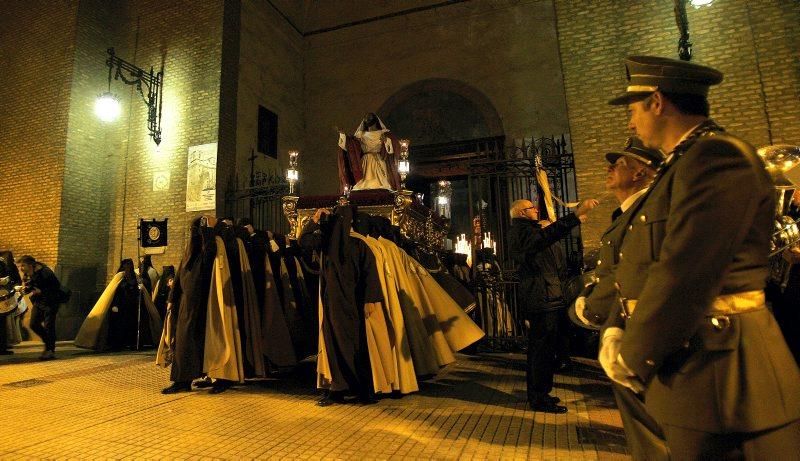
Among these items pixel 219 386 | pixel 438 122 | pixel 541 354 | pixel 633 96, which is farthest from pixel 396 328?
pixel 438 122

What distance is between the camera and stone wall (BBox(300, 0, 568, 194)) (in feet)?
43.1

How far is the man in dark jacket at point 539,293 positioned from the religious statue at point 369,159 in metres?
4.47

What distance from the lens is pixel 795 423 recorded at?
1344mm

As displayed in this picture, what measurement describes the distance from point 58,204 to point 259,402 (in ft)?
36.0

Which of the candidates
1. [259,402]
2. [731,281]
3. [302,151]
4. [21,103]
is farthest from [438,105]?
[731,281]

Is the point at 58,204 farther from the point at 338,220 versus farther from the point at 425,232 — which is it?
the point at 338,220

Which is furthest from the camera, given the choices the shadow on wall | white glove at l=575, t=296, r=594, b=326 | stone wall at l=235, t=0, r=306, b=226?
stone wall at l=235, t=0, r=306, b=226

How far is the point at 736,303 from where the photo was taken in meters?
1.39

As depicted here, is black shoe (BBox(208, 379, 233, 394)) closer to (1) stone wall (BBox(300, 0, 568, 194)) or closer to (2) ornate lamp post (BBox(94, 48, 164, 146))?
(2) ornate lamp post (BBox(94, 48, 164, 146))

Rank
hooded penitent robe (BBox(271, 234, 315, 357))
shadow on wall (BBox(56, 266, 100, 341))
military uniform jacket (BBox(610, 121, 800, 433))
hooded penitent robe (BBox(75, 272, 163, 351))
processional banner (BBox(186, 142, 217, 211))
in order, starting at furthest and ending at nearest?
processional banner (BBox(186, 142, 217, 211))
shadow on wall (BBox(56, 266, 100, 341))
hooded penitent robe (BBox(75, 272, 163, 351))
hooded penitent robe (BBox(271, 234, 315, 357))
military uniform jacket (BBox(610, 121, 800, 433))

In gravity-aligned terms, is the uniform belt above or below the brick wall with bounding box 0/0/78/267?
below

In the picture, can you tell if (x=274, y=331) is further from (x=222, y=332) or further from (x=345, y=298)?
(x=345, y=298)

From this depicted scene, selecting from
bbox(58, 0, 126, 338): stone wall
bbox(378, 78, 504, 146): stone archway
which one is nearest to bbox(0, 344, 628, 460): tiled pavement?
bbox(58, 0, 126, 338): stone wall

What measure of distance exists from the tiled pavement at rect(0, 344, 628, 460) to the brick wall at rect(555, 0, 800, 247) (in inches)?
170
